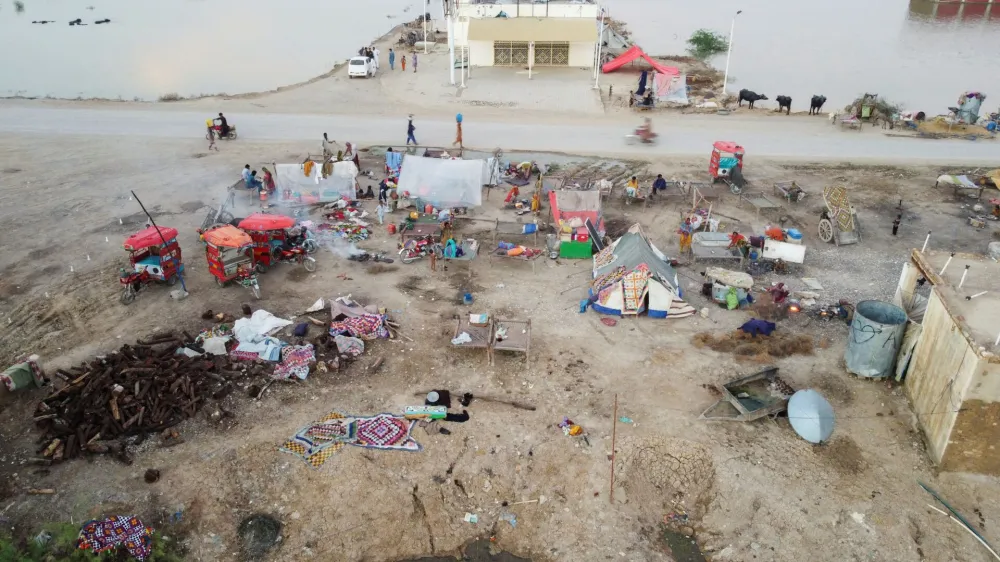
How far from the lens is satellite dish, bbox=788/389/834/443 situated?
10.9 m

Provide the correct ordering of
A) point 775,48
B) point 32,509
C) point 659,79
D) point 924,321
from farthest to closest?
point 775,48 → point 659,79 → point 924,321 → point 32,509

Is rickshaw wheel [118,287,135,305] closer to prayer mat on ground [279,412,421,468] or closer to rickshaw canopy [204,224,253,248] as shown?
rickshaw canopy [204,224,253,248]

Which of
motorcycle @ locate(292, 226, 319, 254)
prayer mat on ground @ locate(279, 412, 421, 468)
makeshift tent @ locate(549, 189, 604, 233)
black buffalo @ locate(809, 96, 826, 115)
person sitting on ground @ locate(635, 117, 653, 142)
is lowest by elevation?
prayer mat on ground @ locate(279, 412, 421, 468)

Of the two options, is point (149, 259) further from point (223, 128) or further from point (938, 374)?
point (938, 374)

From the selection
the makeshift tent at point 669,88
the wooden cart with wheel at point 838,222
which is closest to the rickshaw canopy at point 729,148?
the wooden cart with wheel at point 838,222

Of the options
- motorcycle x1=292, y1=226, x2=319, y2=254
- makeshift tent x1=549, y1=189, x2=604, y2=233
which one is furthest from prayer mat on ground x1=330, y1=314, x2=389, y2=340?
makeshift tent x1=549, y1=189, x2=604, y2=233

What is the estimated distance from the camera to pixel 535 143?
82.2 feet

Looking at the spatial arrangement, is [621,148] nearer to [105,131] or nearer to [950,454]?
[950,454]

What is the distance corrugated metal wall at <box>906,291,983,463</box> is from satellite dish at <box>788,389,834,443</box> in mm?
1548

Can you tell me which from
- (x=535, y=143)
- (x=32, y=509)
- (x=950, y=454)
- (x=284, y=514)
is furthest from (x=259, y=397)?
(x=535, y=143)

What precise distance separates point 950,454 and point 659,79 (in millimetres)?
22679

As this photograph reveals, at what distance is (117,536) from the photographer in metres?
9.07

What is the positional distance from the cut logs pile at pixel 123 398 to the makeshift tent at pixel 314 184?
8.27 m

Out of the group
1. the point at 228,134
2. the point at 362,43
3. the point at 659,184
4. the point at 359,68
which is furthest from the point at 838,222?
the point at 362,43
